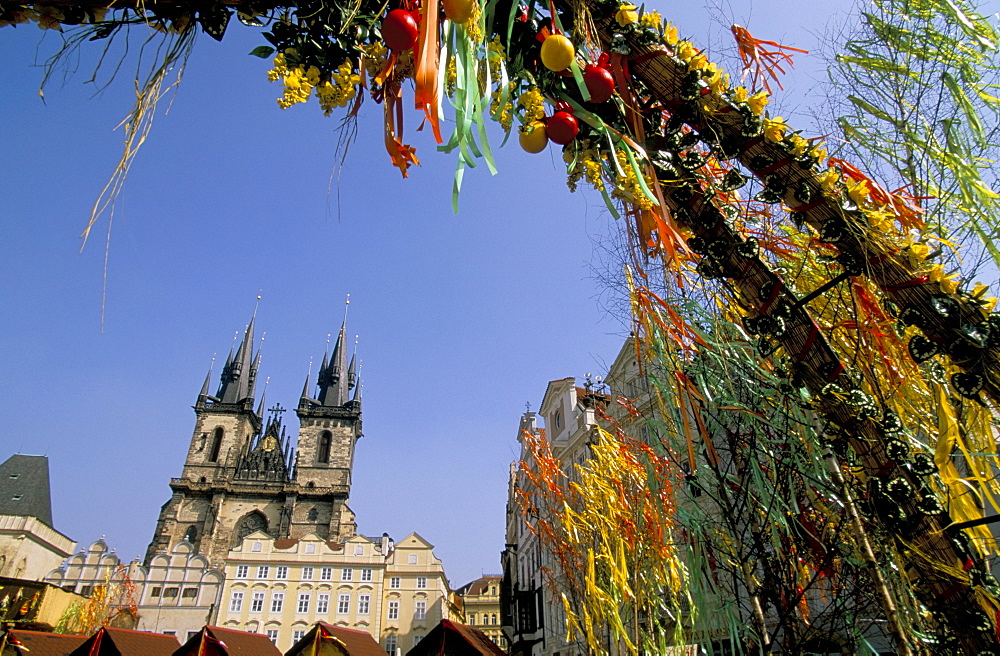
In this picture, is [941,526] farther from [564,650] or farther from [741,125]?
[564,650]

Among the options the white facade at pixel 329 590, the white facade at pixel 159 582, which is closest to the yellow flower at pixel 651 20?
the white facade at pixel 329 590

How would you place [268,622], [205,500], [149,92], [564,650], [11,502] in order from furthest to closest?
[205,500] < [11,502] < [268,622] < [564,650] < [149,92]

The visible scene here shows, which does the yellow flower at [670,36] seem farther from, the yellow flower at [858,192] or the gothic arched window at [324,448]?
the gothic arched window at [324,448]

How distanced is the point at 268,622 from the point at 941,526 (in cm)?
4174

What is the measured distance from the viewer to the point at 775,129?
6.27ft

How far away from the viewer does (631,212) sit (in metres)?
2.00

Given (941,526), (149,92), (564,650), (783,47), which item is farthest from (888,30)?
(564,650)

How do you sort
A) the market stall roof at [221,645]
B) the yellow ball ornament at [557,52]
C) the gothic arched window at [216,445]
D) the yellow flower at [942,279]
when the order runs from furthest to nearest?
the gothic arched window at [216,445] < the market stall roof at [221,645] < the yellow flower at [942,279] < the yellow ball ornament at [557,52]

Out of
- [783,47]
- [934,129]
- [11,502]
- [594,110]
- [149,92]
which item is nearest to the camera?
[149,92]

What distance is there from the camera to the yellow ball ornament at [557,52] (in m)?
1.58

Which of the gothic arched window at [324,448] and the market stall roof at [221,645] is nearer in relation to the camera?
the market stall roof at [221,645]

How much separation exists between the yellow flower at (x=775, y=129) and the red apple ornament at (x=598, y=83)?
0.58 meters

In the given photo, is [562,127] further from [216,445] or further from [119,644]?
[216,445]

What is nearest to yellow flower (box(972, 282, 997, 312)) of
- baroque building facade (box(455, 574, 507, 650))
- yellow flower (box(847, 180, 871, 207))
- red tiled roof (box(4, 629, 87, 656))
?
yellow flower (box(847, 180, 871, 207))
